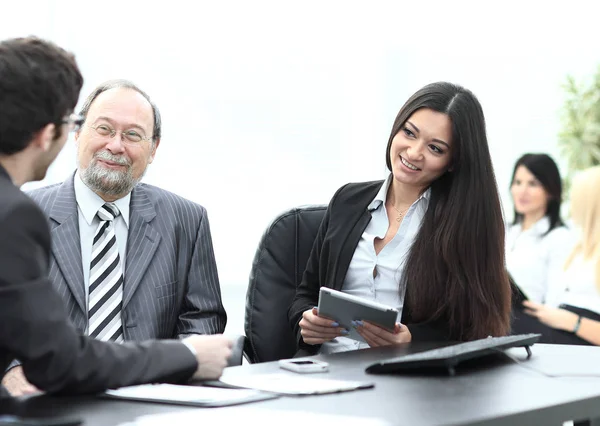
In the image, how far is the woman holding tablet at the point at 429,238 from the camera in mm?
2740

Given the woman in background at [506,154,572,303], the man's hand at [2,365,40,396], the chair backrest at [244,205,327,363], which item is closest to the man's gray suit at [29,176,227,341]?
the chair backrest at [244,205,327,363]

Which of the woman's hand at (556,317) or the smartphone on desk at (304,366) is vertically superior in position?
the smartphone on desk at (304,366)

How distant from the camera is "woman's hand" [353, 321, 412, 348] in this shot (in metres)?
2.41

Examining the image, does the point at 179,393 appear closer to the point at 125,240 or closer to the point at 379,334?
the point at 379,334

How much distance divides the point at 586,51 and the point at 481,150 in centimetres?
451

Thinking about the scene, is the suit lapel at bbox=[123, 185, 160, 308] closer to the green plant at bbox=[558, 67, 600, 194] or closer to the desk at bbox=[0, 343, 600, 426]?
the desk at bbox=[0, 343, 600, 426]

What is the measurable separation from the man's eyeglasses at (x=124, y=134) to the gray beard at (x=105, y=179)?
0.09 metres

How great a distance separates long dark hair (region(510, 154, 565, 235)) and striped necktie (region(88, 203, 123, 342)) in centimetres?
302

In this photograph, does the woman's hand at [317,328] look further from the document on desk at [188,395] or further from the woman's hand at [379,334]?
the document on desk at [188,395]

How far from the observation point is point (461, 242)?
2.80 meters

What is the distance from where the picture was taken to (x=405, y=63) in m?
6.51

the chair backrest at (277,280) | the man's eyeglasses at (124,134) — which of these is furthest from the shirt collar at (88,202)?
the chair backrest at (277,280)

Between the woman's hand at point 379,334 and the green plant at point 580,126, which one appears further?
the green plant at point 580,126

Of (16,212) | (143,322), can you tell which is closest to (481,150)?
(143,322)
